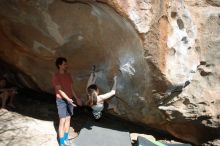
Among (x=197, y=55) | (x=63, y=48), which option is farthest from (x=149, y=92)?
(x=63, y=48)

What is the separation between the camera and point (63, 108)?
6582mm

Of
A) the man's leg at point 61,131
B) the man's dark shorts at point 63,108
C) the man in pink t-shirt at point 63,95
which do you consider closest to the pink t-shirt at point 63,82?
the man in pink t-shirt at point 63,95

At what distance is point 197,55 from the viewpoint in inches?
287

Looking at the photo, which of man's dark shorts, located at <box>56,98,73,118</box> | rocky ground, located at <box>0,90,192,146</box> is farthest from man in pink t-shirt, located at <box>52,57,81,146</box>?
rocky ground, located at <box>0,90,192,146</box>

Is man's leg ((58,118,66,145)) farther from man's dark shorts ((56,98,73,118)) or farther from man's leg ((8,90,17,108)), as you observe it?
man's leg ((8,90,17,108))

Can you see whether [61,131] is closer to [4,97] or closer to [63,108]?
[63,108]

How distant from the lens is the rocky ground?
263 inches

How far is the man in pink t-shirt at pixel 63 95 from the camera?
6.46 m

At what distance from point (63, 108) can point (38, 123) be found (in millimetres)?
833

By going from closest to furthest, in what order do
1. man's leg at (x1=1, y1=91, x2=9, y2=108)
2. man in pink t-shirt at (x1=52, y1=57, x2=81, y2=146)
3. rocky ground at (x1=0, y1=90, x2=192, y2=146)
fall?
1. man in pink t-shirt at (x1=52, y1=57, x2=81, y2=146)
2. rocky ground at (x1=0, y1=90, x2=192, y2=146)
3. man's leg at (x1=1, y1=91, x2=9, y2=108)

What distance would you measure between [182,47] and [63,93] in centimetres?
196

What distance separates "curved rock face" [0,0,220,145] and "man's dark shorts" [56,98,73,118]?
80cm

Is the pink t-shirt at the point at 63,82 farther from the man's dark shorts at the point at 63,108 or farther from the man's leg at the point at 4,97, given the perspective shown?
the man's leg at the point at 4,97

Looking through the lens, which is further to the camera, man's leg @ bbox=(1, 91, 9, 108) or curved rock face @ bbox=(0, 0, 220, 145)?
man's leg @ bbox=(1, 91, 9, 108)
